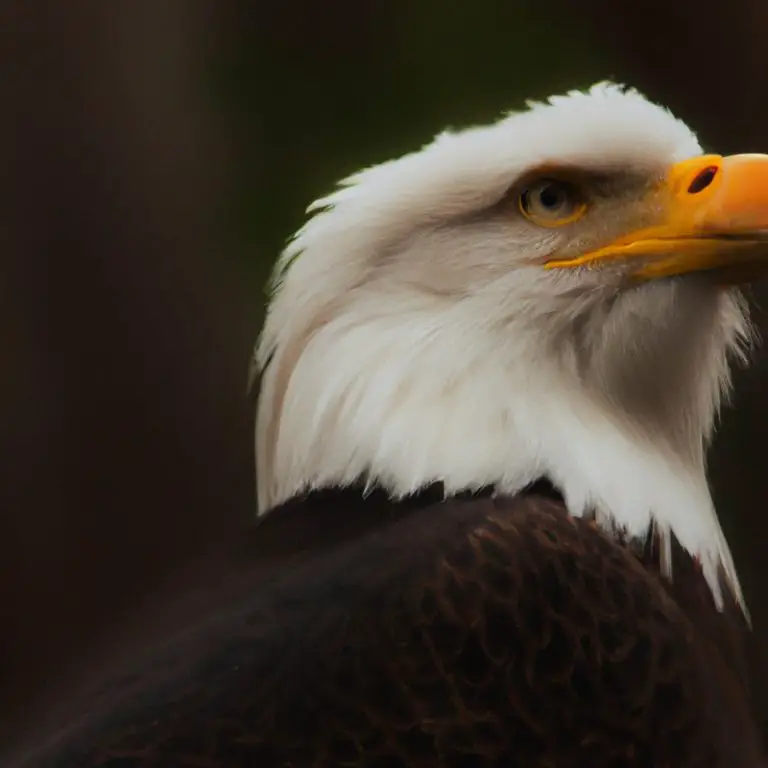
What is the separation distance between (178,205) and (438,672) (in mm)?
1335

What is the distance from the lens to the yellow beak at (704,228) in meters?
0.98

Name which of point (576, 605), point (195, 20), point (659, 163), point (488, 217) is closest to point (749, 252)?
point (659, 163)

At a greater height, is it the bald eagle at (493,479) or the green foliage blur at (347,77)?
the green foliage blur at (347,77)

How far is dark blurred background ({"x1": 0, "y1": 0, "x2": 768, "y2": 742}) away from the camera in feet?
6.35

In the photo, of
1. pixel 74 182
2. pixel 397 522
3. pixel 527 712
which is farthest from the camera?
pixel 74 182

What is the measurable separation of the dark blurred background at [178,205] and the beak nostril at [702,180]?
91 cm

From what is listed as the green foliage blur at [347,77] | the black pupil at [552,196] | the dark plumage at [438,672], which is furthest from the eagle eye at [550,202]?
the green foliage blur at [347,77]

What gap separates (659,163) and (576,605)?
418 millimetres

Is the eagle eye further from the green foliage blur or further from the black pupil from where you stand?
the green foliage blur

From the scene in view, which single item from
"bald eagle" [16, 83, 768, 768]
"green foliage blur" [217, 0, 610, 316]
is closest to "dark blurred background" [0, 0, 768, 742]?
"green foliage blur" [217, 0, 610, 316]

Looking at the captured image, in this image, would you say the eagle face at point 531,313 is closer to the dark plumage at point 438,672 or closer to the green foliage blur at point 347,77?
the dark plumage at point 438,672

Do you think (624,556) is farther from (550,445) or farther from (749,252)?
(749,252)

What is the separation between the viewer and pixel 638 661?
2.89 feet

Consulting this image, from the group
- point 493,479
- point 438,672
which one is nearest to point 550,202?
point 493,479
